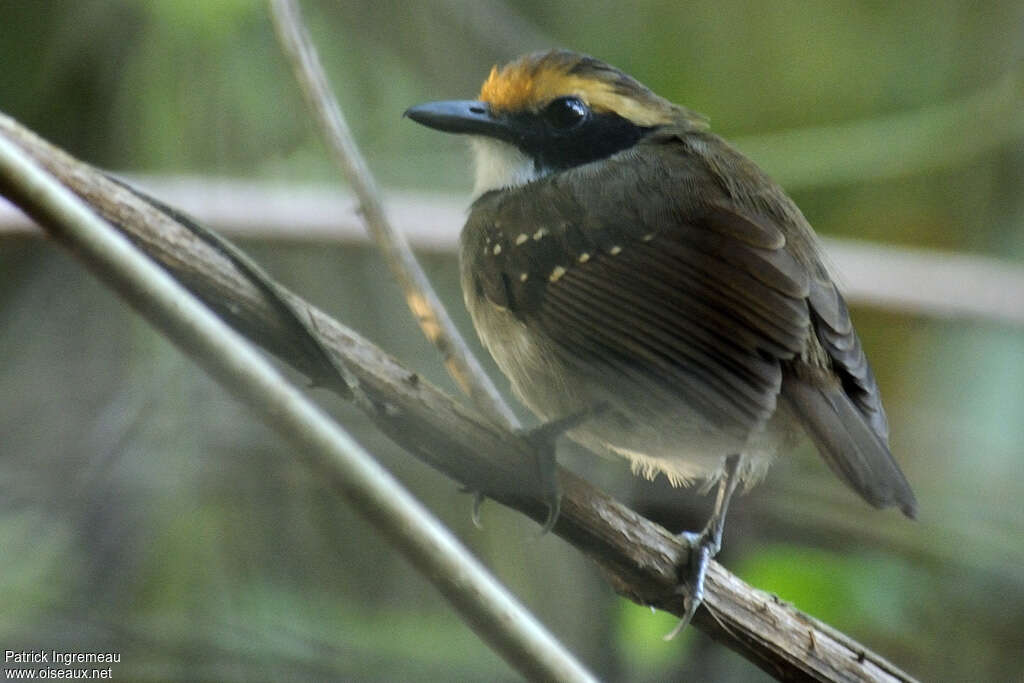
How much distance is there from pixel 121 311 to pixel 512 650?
1.22 m

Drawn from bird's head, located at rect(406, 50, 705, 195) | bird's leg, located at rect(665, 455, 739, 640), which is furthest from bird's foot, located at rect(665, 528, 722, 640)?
bird's head, located at rect(406, 50, 705, 195)

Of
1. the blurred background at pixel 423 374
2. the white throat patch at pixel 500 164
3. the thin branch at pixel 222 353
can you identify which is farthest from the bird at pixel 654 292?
the thin branch at pixel 222 353

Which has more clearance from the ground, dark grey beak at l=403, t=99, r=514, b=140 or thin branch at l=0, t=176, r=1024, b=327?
dark grey beak at l=403, t=99, r=514, b=140

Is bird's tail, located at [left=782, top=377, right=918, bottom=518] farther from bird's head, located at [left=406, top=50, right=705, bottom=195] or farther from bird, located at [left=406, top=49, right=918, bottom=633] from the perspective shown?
bird's head, located at [left=406, top=50, right=705, bottom=195]

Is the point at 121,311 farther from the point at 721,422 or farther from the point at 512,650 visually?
the point at 512,650

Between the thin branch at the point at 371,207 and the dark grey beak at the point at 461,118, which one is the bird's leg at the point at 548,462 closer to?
the thin branch at the point at 371,207

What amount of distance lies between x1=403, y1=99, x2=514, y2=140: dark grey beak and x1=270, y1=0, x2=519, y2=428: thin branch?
0.83ft

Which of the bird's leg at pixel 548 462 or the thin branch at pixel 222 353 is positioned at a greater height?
the thin branch at pixel 222 353

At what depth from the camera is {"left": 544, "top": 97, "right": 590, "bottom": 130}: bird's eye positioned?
163 centimetres

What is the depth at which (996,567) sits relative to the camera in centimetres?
173

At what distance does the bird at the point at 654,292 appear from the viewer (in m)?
1.32

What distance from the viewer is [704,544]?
1.52 metres

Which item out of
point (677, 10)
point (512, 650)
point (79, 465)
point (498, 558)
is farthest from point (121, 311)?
point (512, 650)

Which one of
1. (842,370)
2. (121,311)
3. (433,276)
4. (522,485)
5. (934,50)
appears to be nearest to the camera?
(522,485)
